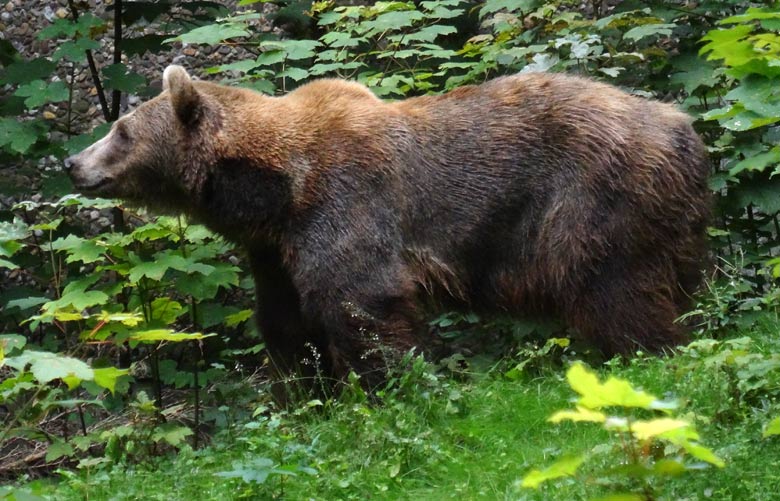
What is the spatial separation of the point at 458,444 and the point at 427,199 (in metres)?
2.37

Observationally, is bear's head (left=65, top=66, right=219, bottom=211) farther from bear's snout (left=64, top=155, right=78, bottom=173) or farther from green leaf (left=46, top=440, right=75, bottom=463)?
green leaf (left=46, top=440, right=75, bottom=463)

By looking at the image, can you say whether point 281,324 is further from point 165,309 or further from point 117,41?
point 117,41

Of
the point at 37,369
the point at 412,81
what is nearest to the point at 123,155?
the point at 412,81

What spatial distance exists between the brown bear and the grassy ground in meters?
0.94

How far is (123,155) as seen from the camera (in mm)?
8016

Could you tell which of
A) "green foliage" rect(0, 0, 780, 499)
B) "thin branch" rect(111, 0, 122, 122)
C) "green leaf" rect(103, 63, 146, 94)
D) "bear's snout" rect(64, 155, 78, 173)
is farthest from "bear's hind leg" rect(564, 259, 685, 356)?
"thin branch" rect(111, 0, 122, 122)

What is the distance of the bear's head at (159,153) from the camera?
25.5 feet

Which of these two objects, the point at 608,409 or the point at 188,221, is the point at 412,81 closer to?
the point at 188,221

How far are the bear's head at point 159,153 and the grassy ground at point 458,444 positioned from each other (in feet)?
6.79

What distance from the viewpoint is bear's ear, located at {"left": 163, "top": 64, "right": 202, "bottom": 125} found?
775 centimetres

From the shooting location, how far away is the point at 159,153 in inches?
312

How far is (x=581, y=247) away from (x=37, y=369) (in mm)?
4680

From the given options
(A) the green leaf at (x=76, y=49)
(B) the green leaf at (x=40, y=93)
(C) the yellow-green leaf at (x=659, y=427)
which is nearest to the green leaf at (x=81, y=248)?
(B) the green leaf at (x=40, y=93)

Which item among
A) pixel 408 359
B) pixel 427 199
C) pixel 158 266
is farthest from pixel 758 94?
pixel 158 266
